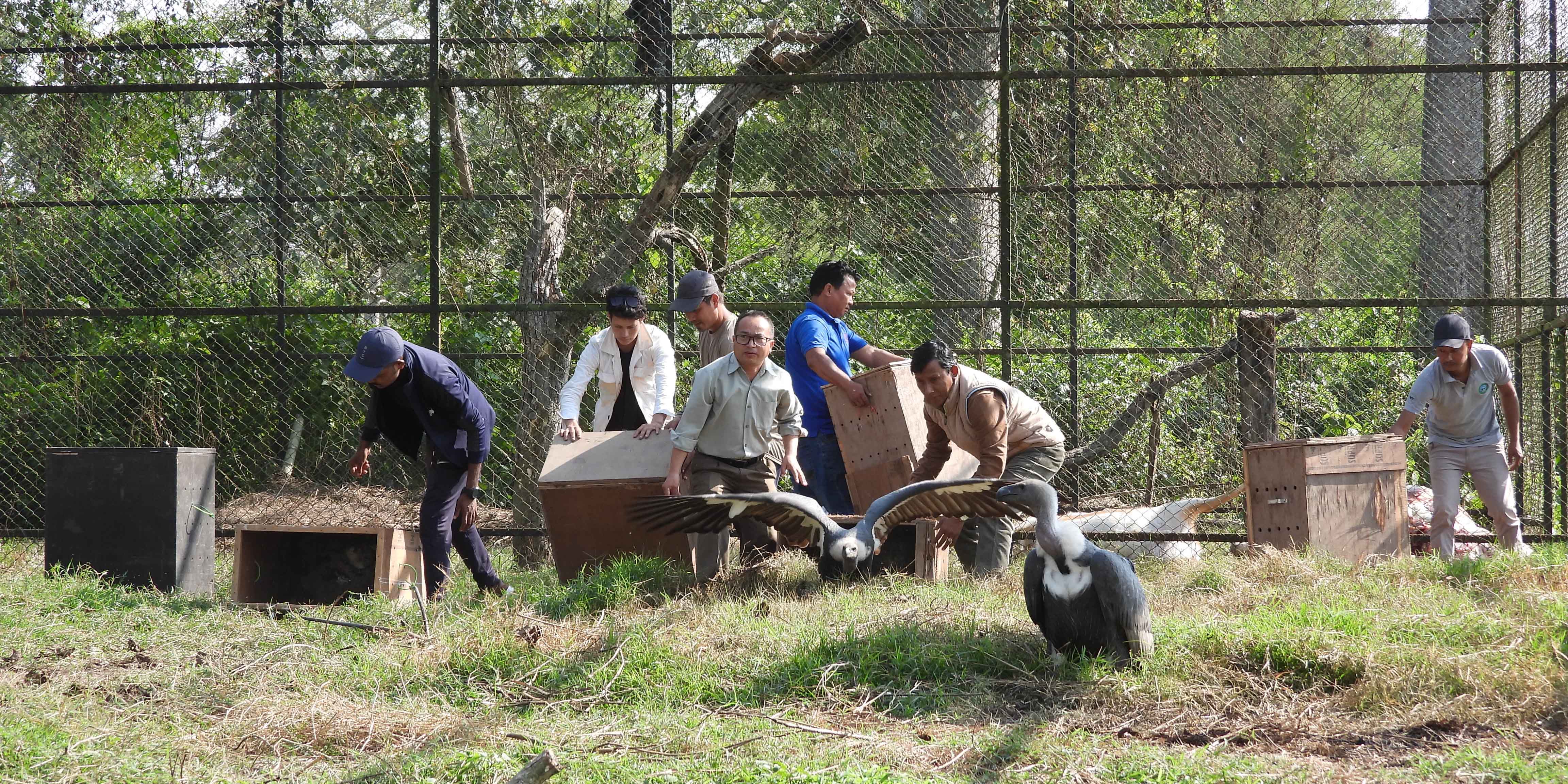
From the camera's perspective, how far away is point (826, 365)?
6180 mm

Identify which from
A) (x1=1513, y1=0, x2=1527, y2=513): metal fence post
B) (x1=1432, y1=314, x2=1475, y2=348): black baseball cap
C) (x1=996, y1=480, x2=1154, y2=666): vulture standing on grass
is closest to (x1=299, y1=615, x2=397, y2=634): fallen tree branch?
(x1=996, y1=480, x2=1154, y2=666): vulture standing on grass

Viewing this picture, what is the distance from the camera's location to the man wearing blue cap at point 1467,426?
6.35 metres

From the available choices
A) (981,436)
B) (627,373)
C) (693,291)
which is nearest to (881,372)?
(981,436)

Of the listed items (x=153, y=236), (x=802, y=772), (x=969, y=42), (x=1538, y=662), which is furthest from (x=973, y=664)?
(x=153, y=236)

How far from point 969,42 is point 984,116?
0.68 m

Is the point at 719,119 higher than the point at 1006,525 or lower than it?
higher

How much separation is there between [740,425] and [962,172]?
3.40 m

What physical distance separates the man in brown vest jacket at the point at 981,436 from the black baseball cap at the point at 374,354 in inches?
99.3

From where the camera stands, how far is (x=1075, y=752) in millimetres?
3475

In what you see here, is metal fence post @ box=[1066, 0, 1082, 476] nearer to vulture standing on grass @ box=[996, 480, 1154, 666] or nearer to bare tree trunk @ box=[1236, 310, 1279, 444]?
bare tree trunk @ box=[1236, 310, 1279, 444]

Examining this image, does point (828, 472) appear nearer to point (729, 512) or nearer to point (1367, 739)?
point (729, 512)

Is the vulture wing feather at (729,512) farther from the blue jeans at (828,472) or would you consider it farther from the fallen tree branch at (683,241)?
the fallen tree branch at (683,241)

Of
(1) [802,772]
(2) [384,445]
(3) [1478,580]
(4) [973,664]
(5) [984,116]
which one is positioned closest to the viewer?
(1) [802,772]

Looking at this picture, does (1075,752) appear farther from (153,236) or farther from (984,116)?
(153,236)
